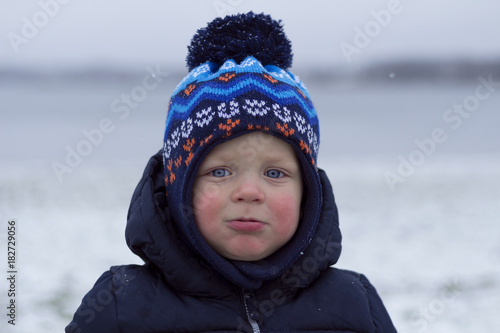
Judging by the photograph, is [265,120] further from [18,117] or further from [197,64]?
[18,117]

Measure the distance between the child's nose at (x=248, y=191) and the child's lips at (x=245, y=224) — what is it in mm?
55

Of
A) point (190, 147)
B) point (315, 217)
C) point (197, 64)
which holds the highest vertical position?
point (197, 64)

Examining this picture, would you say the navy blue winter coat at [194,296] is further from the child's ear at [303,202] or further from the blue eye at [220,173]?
the blue eye at [220,173]

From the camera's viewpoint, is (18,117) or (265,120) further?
(18,117)

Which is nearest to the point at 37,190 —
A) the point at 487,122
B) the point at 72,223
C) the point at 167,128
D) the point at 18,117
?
the point at 72,223

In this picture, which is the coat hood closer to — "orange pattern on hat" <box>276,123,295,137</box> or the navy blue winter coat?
the navy blue winter coat

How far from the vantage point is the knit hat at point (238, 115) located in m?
1.57

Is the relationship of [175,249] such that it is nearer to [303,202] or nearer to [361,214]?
[303,202]

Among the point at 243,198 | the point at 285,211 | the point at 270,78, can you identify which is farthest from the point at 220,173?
the point at 270,78

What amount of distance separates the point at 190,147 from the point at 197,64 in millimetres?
357

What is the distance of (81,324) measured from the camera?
5.08ft

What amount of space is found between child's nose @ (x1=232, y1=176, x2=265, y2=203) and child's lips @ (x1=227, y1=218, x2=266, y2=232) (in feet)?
0.18

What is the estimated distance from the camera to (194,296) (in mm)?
1618

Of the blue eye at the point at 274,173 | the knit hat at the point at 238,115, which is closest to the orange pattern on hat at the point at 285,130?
the knit hat at the point at 238,115
